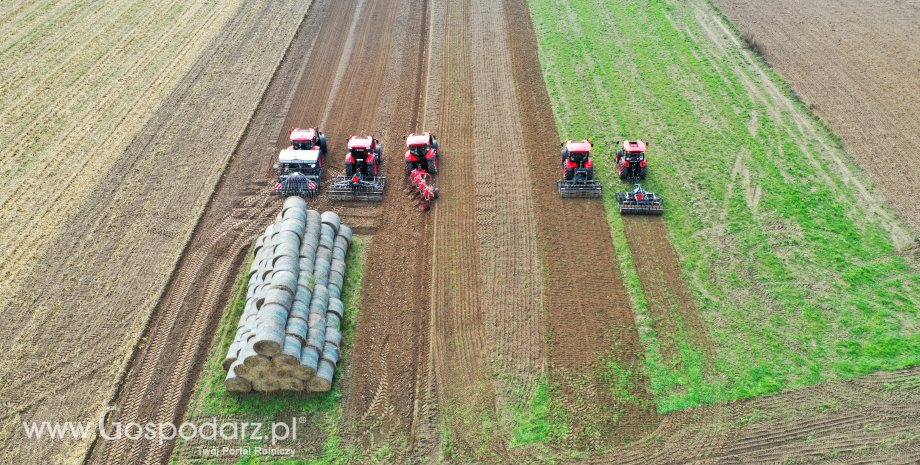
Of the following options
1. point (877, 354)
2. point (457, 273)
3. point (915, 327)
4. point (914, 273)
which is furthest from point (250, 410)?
point (914, 273)

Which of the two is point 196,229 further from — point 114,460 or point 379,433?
point 379,433

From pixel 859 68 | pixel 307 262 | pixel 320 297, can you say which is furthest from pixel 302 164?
pixel 859 68

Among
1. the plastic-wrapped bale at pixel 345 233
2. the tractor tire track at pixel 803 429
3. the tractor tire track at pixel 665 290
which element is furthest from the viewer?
the plastic-wrapped bale at pixel 345 233

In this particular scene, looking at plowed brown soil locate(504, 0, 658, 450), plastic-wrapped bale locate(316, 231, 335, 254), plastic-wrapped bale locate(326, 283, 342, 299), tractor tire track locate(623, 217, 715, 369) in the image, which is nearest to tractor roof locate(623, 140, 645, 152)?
plowed brown soil locate(504, 0, 658, 450)

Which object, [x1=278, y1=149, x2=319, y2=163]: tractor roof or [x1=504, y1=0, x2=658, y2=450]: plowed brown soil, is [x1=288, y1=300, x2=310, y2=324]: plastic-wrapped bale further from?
[x1=278, y1=149, x2=319, y2=163]: tractor roof

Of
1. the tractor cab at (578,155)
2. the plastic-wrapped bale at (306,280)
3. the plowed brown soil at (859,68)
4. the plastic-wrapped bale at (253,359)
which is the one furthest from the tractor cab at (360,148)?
the plowed brown soil at (859,68)

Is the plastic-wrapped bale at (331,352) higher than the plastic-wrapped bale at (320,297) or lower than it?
lower

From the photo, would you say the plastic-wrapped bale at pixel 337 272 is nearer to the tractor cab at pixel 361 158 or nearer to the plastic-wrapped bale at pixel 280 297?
the plastic-wrapped bale at pixel 280 297
